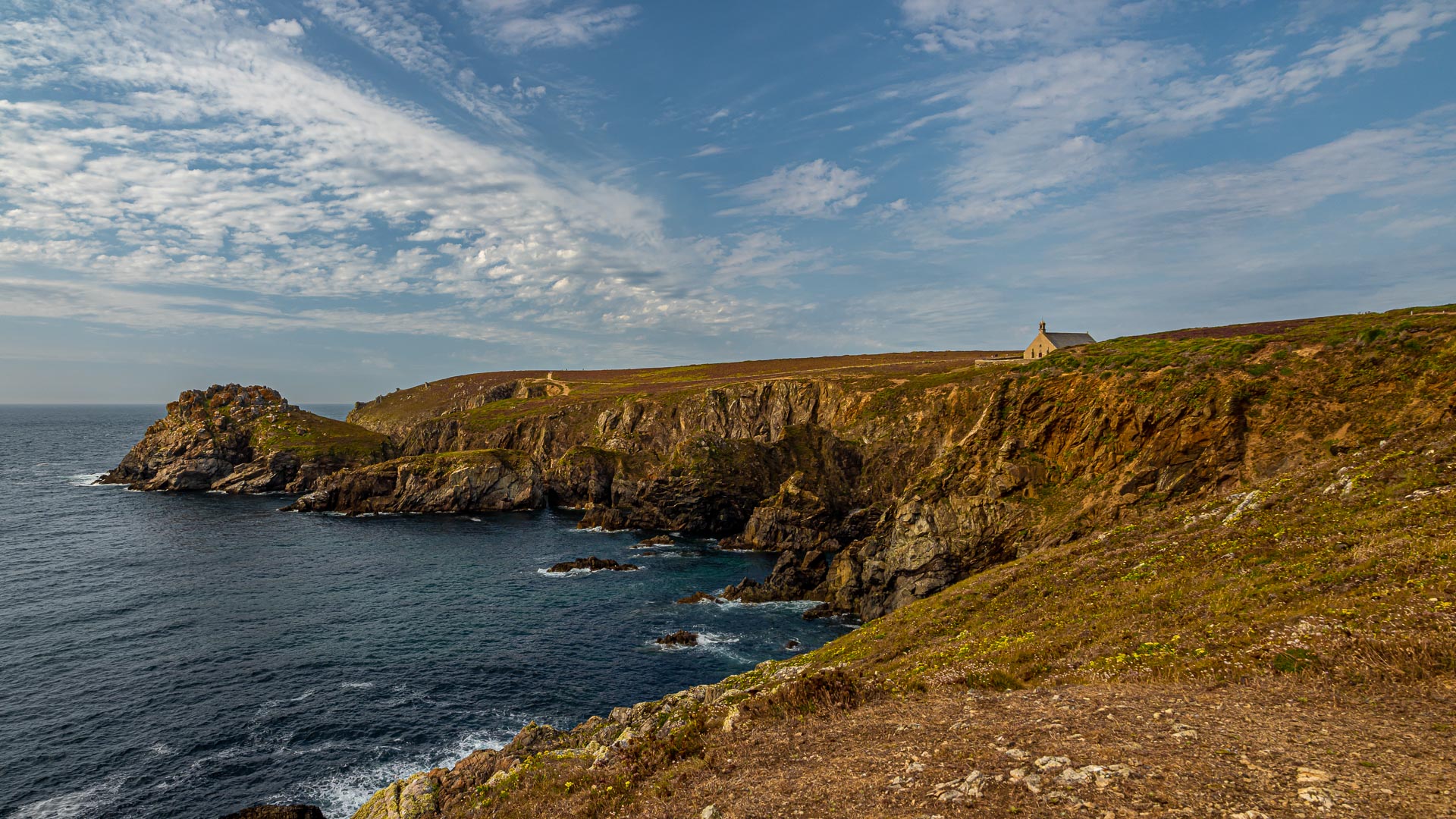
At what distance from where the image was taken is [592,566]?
70438 millimetres

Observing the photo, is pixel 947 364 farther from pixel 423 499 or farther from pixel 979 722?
pixel 979 722

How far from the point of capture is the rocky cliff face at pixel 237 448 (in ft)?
398

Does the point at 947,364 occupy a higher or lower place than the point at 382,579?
higher

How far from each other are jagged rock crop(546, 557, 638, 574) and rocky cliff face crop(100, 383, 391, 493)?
2890 inches

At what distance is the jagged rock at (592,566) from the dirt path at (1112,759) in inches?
2204

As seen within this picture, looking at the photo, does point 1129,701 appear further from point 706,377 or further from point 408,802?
point 706,377

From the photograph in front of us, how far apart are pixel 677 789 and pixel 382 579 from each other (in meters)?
63.1

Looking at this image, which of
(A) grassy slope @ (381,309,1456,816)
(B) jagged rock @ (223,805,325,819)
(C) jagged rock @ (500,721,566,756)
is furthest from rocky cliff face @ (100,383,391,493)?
(A) grassy slope @ (381,309,1456,816)

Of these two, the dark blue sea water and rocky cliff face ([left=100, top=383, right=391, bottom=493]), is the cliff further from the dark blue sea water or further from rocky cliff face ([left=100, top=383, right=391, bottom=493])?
rocky cliff face ([left=100, top=383, right=391, bottom=493])

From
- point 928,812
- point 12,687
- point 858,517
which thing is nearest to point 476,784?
point 928,812

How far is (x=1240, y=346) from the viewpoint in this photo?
42.4 meters

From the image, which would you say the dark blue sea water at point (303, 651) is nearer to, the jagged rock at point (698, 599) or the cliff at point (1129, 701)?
the jagged rock at point (698, 599)

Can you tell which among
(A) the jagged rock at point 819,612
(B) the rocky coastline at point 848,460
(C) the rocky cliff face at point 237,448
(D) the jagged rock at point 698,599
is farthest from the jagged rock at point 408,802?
(C) the rocky cliff face at point 237,448

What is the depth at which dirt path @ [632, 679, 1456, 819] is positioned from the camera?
9.56 meters
